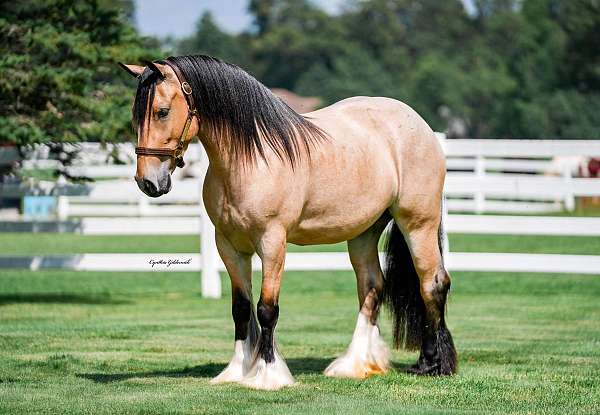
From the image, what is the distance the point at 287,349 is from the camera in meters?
8.79

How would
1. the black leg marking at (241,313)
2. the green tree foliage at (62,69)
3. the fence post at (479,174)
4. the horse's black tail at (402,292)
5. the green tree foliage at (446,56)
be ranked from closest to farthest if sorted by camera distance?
the black leg marking at (241,313) < the horse's black tail at (402,292) < the green tree foliage at (62,69) < the fence post at (479,174) < the green tree foliage at (446,56)

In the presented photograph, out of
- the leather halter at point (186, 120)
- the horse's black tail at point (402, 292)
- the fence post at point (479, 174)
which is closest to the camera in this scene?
the leather halter at point (186, 120)

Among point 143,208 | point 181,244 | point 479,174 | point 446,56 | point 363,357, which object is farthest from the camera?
point 446,56

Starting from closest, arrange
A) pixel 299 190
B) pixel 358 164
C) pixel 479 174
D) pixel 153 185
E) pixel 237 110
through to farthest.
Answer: pixel 153 185 → pixel 237 110 → pixel 299 190 → pixel 358 164 → pixel 479 174

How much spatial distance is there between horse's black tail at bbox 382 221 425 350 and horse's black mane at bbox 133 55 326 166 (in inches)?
54.5

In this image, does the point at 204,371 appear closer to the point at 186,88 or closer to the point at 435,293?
the point at 435,293

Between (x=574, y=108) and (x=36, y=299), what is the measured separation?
44663 mm

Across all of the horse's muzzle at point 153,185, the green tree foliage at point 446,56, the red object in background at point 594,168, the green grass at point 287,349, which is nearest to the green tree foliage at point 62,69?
the green grass at point 287,349

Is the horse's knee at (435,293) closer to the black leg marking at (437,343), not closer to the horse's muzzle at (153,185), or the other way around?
the black leg marking at (437,343)

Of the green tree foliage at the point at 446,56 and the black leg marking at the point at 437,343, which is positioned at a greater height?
the black leg marking at the point at 437,343

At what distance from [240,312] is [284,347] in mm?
1880

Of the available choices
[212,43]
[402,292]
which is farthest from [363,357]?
[212,43]

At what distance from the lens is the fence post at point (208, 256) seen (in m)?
12.2

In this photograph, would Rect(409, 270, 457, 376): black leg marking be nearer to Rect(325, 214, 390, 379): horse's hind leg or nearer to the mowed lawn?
the mowed lawn
